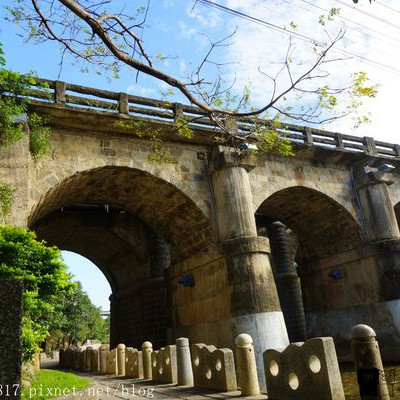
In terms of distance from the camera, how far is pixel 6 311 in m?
2.82

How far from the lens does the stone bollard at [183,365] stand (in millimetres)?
7258

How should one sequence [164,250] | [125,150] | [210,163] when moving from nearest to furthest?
[125,150] → [210,163] → [164,250]

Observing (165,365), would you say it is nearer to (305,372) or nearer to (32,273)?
(32,273)

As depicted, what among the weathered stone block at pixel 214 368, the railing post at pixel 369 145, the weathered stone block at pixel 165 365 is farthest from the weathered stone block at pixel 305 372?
the railing post at pixel 369 145

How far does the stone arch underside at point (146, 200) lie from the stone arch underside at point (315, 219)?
2925mm

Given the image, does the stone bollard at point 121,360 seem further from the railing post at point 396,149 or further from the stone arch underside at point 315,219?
the railing post at point 396,149

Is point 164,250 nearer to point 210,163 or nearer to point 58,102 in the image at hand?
point 210,163

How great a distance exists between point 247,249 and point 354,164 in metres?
6.21

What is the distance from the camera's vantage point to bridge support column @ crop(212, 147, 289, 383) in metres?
8.92

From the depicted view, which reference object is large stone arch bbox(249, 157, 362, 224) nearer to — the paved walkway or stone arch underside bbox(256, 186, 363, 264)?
stone arch underside bbox(256, 186, 363, 264)

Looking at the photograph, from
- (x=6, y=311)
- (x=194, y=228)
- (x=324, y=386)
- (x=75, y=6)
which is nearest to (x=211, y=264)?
(x=194, y=228)

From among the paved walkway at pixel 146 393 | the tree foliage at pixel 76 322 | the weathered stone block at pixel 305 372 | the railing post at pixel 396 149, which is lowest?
the paved walkway at pixel 146 393

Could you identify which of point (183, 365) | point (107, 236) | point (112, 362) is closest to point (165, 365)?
point (183, 365)

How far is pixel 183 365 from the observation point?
7328mm
